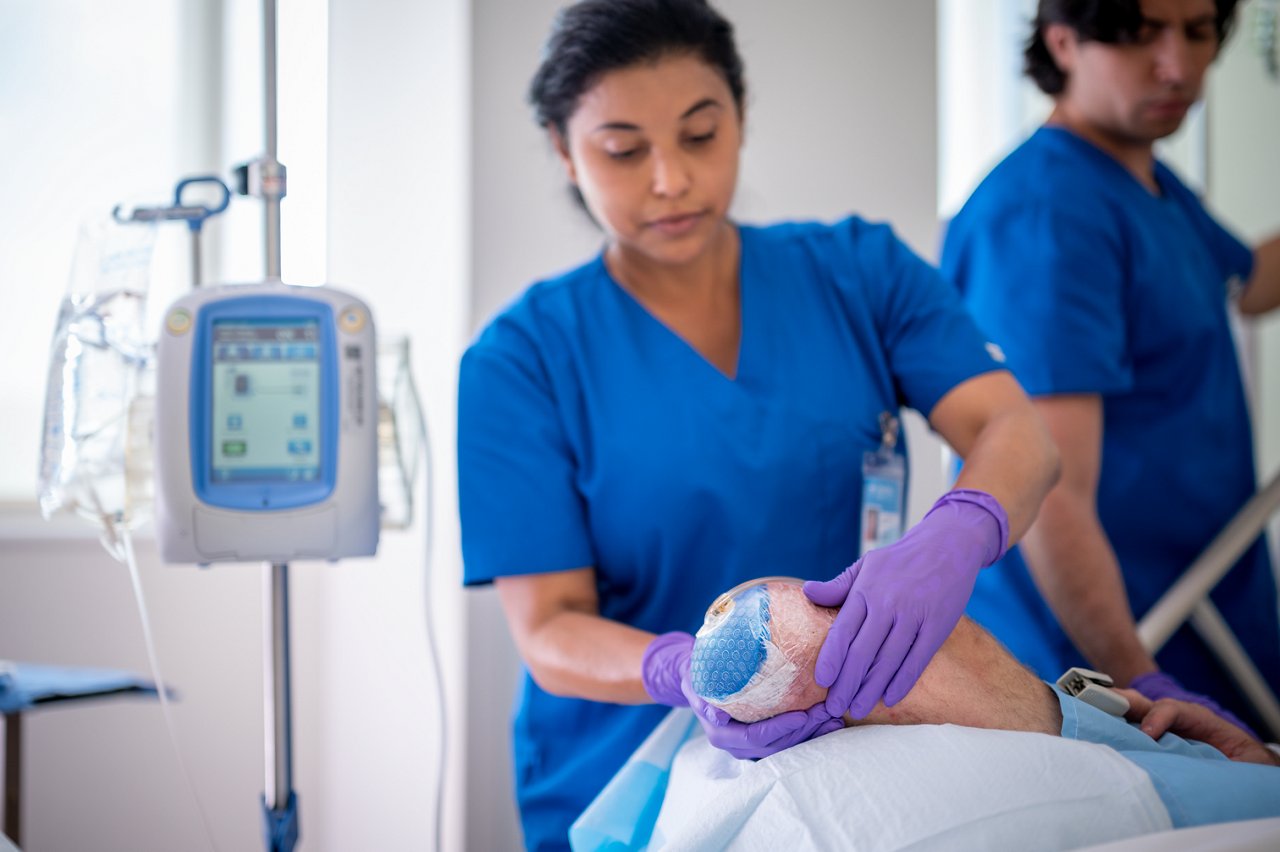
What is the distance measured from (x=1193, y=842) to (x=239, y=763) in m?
1.68

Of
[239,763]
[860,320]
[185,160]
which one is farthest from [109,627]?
[860,320]

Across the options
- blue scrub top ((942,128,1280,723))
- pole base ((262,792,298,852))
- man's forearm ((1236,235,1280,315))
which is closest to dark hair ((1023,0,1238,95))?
blue scrub top ((942,128,1280,723))

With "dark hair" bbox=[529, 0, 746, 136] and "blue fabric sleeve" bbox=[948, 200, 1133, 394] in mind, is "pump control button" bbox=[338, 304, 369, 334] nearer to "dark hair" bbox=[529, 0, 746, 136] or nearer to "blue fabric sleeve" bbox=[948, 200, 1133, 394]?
"dark hair" bbox=[529, 0, 746, 136]

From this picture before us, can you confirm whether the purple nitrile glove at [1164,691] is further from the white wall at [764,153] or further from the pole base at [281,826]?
the pole base at [281,826]

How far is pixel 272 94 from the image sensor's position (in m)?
1.25

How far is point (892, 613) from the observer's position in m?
0.85

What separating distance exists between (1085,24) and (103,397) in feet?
4.18

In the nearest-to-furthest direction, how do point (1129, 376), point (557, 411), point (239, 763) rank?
point (557, 411)
point (1129, 376)
point (239, 763)

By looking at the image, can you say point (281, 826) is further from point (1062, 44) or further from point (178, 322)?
point (1062, 44)

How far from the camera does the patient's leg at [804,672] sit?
0.79 metres

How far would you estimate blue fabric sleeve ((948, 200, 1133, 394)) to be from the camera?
1.31 m

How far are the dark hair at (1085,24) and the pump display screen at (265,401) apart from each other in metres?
1.02

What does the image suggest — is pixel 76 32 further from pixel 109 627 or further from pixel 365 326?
pixel 365 326

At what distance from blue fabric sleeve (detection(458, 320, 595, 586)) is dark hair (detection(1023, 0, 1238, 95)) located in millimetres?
822
